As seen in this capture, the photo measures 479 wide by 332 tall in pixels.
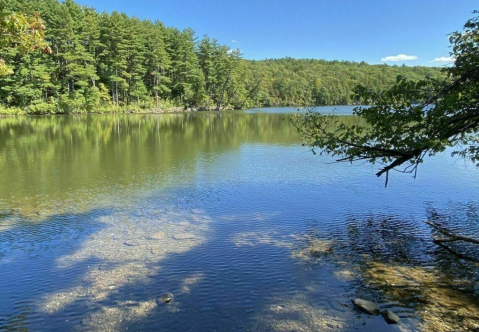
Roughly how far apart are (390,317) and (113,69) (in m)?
67.5

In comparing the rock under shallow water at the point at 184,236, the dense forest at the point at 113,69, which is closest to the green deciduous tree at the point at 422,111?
the rock under shallow water at the point at 184,236

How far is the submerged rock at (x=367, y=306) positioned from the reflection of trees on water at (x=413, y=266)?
249 mm

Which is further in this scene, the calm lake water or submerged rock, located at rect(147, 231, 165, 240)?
submerged rock, located at rect(147, 231, 165, 240)

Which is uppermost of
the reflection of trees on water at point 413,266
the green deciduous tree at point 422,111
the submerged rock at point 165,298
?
the green deciduous tree at point 422,111

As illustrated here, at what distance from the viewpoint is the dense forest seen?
5288 cm

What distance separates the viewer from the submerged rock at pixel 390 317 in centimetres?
516

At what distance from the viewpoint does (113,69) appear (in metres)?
64.8

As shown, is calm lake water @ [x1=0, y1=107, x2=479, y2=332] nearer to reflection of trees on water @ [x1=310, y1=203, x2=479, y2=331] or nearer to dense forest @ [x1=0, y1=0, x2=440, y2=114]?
reflection of trees on water @ [x1=310, y1=203, x2=479, y2=331]

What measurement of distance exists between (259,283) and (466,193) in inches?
396

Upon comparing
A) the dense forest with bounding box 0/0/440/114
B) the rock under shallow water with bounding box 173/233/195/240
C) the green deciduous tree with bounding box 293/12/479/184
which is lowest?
the rock under shallow water with bounding box 173/233/195/240

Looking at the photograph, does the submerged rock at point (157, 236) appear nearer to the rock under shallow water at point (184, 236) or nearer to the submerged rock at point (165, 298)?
the rock under shallow water at point (184, 236)

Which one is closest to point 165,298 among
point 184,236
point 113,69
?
point 184,236

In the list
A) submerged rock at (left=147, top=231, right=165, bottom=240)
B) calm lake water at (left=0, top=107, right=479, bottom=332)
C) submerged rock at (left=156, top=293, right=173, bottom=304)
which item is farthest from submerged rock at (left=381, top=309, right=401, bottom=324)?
submerged rock at (left=147, top=231, right=165, bottom=240)

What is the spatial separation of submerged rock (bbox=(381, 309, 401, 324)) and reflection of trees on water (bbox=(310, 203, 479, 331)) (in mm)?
205
